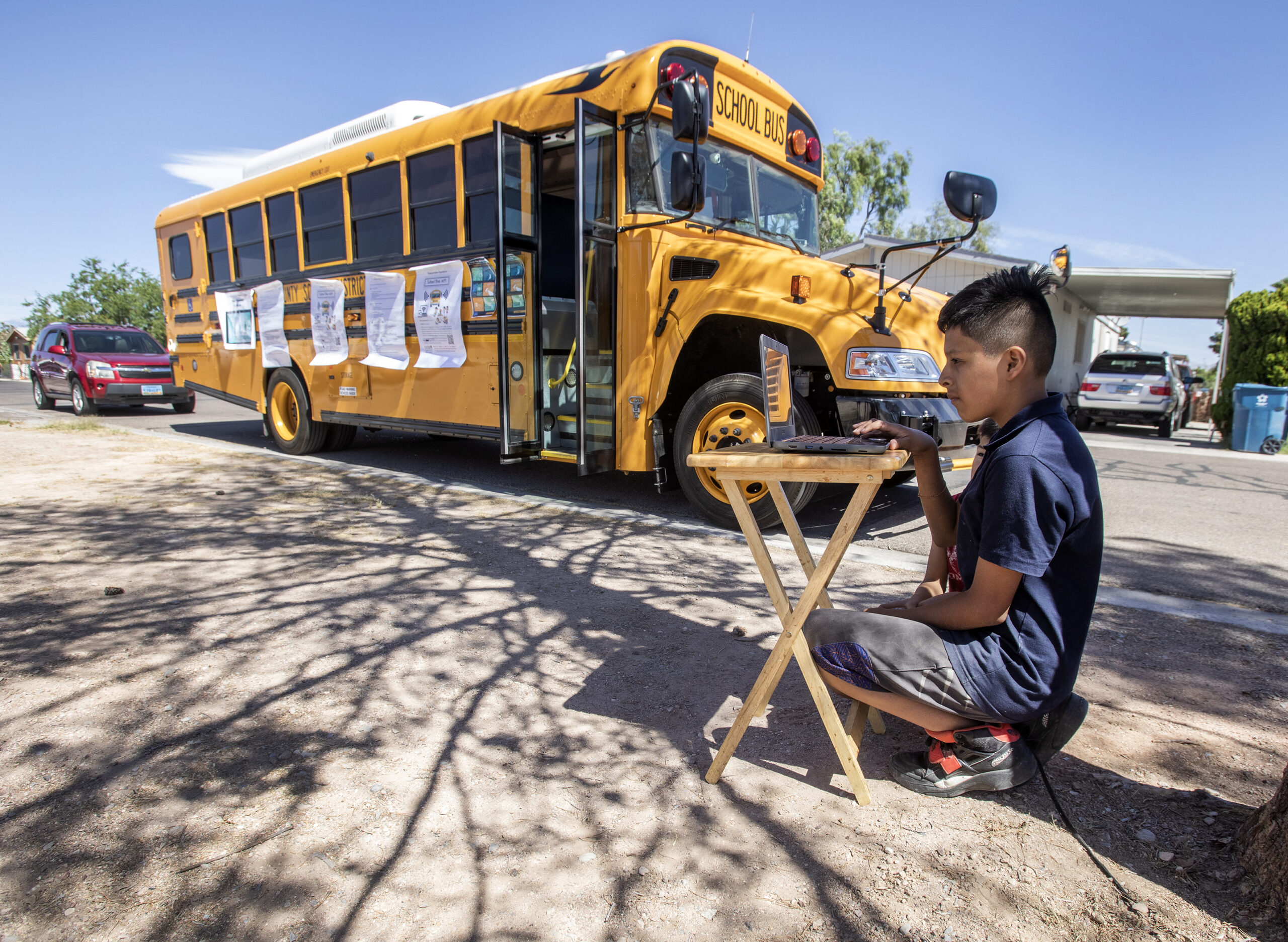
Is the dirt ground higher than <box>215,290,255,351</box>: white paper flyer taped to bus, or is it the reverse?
<box>215,290,255,351</box>: white paper flyer taped to bus

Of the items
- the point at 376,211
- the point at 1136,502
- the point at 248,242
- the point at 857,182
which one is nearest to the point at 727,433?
the point at 376,211

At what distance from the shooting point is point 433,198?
650cm

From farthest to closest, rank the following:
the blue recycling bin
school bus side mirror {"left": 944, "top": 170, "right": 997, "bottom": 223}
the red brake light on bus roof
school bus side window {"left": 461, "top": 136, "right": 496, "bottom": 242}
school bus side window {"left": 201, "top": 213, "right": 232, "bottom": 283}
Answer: the blue recycling bin, school bus side window {"left": 201, "top": 213, "right": 232, "bottom": 283}, school bus side window {"left": 461, "top": 136, "right": 496, "bottom": 242}, the red brake light on bus roof, school bus side mirror {"left": 944, "top": 170, "right": 997, "bottom": 223}

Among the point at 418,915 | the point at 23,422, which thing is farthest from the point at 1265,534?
the point at 23,422

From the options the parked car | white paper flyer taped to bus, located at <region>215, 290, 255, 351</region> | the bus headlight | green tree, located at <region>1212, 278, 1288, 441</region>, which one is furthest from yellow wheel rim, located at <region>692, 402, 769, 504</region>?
the parked car

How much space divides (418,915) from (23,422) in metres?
14.3

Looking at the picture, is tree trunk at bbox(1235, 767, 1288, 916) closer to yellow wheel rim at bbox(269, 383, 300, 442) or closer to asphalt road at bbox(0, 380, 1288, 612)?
asphalt road at bbox(0, 380, 1288, 612)

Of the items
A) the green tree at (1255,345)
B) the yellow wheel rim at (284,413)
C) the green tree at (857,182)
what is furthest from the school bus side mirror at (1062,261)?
the green tree at (857,182)

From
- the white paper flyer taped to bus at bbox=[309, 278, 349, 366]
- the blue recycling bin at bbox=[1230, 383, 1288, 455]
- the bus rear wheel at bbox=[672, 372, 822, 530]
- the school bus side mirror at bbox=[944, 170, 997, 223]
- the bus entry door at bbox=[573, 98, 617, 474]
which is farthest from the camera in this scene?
the blue recycling bin at bbox=[1230, 383, 1288, 455]

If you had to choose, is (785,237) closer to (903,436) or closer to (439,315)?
(439,315)

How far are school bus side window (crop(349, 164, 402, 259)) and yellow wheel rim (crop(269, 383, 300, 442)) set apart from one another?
247 centimetres

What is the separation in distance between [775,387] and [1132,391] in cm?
1605

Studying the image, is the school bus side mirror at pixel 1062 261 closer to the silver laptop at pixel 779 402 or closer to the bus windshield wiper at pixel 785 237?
the bus windshield wiper at pixel 785 237

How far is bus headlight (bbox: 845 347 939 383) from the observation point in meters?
4.46
